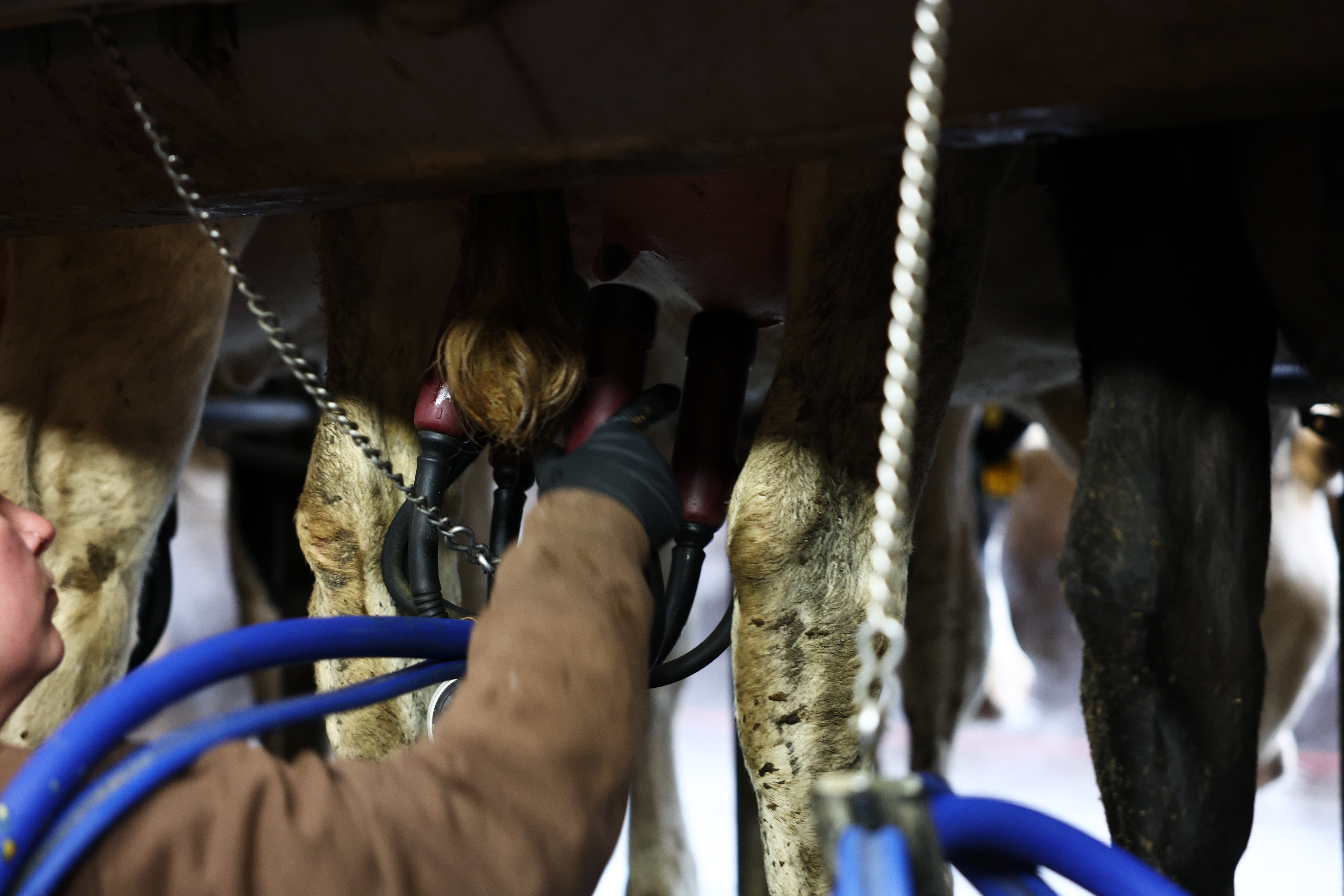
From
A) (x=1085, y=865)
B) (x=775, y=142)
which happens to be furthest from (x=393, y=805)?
(x=775, y=142)

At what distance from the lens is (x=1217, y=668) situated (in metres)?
0.66

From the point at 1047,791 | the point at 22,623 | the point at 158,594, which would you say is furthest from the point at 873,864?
the point at 1047,791

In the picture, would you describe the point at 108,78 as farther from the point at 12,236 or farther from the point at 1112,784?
the point at 1112,784

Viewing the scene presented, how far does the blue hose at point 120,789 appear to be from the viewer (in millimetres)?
316

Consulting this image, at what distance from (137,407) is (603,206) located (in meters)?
0.48

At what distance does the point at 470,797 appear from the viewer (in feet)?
1.14

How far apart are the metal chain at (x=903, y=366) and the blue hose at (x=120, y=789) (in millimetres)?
194

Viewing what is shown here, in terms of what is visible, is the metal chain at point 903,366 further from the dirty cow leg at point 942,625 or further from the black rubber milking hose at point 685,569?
the dirty cow leg at point 942,625

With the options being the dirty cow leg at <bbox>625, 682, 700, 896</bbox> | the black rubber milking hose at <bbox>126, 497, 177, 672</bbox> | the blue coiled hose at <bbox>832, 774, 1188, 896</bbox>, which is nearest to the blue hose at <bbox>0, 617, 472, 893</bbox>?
the blue coiled hose at <bbox>832, 774, 1188, 896</bbox>

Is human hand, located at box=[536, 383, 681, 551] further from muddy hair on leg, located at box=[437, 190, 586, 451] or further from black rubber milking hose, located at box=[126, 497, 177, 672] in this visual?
black rubber milking hose, located at box=[126, 497, 177, 672]

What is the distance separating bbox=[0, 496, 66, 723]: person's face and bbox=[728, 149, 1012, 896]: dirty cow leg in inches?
15.5

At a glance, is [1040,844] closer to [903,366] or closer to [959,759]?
[903,366]

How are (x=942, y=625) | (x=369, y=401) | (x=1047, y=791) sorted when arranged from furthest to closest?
(x=1047, y=791) → (x=942, y=625) → (x=369, y=401)

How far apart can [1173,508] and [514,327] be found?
415 millimetres
